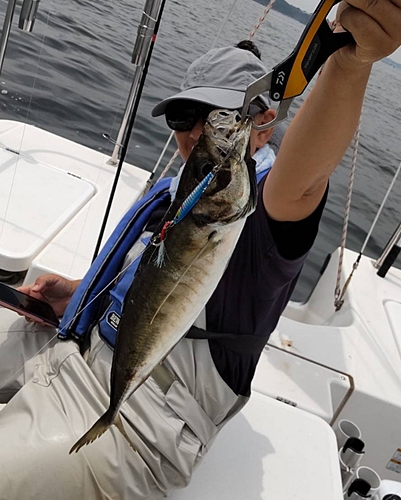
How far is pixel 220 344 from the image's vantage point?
5.87 ft

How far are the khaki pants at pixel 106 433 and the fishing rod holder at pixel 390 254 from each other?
2.46 meters

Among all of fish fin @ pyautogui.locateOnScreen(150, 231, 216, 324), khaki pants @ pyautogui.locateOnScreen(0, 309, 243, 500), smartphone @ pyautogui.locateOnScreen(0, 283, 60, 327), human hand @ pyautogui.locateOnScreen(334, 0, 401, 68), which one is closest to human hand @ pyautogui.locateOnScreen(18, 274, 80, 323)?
smartphone @ pyautogui.locateOnScreen(0, 283, 60, 327)

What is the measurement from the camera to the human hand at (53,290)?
7.88 ft

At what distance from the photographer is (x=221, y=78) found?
1.81m

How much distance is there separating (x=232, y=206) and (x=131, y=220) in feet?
3.27

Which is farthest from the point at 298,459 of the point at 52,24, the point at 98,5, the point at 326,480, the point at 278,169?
the point at 98,5

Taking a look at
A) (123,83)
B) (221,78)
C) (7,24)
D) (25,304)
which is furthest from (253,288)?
(123,83)

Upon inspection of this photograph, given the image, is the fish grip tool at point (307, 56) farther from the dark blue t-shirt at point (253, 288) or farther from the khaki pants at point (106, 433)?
the khaki pants at point (106, 433)

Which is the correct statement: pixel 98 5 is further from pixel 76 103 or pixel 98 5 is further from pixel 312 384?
pixel 312 384

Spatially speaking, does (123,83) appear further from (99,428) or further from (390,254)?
(99,428)

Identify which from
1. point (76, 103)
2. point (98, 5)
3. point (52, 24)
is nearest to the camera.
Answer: point (76, 103)

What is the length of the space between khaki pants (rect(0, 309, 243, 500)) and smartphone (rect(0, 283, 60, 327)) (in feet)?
1.12

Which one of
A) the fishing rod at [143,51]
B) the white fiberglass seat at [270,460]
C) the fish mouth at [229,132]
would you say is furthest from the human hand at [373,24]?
the fishing rod at [143,51]

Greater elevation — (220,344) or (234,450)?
(220,344)
